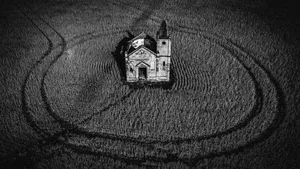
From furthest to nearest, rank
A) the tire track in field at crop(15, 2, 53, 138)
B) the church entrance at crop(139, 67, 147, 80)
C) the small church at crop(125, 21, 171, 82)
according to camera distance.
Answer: the church entrance at crop(139, 67, 147, 80), the small church at crop(125, 21, 171, 82), the tire track in field at crop(15, 2, 53, 138)

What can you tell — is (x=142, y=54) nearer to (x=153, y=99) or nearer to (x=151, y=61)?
(x=151, y=61)

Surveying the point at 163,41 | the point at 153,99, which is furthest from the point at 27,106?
the point at 163,41

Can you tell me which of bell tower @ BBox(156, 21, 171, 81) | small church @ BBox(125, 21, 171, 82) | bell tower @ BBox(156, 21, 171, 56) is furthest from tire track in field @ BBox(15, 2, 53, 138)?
bell tower @ BBox(156, 21, 171, 56)

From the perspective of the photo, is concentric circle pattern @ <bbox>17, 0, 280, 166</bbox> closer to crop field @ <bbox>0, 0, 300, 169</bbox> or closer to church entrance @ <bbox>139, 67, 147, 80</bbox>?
crop field @ <bbox>0, 0, 300, 169</bbox>

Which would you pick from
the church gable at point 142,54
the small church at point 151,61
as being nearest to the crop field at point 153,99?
the small church at point 151,61

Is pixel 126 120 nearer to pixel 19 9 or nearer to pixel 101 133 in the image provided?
pixel 101 133

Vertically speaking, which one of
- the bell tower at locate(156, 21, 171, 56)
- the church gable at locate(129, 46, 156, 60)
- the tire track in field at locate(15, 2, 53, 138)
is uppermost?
the bell tower at locate(156, 21, 171, 56)

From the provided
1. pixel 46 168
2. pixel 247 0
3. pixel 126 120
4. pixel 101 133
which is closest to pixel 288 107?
pixel 126 120
